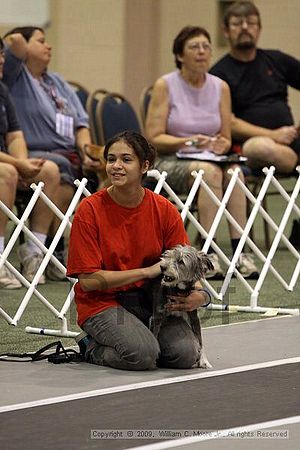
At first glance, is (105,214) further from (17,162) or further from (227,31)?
(227,31)

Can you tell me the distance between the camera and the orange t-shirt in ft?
12.6

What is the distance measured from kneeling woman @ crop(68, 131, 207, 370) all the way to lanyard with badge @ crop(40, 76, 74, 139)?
6.89 ft

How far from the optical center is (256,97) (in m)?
6.67

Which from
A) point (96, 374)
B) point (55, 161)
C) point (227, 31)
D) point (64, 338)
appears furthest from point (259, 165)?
point (96, 374)

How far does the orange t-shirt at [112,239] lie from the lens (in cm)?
385

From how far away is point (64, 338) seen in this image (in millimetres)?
4387

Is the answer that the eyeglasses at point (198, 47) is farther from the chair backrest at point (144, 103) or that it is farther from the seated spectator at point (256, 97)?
the chair backrest at point (144, 103)

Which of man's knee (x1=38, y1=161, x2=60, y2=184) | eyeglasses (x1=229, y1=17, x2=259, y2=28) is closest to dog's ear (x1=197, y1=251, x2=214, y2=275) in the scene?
man's knee (x1=38, y1=161, x2=60, y2=184)

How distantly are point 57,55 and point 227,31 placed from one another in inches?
146

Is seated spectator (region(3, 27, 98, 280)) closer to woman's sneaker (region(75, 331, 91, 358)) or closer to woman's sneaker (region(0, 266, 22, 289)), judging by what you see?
woman's sneaker (region(0, 266, 22, 289))

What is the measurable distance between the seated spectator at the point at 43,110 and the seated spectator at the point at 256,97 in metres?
0.94

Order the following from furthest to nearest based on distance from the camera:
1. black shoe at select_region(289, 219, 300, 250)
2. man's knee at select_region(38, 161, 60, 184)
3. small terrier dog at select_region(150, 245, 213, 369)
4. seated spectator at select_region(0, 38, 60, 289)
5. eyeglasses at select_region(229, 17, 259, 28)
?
black shoe at select_region(289, 219, 300, 250)
eyeglasses at select_region(229, 17, 259, 28)
man's knee at select_region(38, 161, 60, 184)
seated spectator at select_region(0, 38, 60, 289)
small terrier dog at select_region(150, 245, 213, 369)

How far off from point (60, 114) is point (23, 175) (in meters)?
0.69

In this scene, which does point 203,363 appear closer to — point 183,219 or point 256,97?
point 183,219
